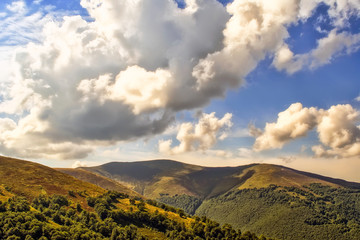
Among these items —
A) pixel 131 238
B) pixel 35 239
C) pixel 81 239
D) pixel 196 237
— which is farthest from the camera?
pixel 196 237

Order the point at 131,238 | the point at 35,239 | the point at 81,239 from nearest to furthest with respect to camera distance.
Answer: the point at 35,239
the point at 81,239
the point at 131,238

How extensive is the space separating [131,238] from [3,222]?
7204 centimetres

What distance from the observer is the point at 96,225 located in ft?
537

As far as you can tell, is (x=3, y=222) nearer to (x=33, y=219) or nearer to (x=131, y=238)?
(x=33, y=219)

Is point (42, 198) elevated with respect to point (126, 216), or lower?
elevated

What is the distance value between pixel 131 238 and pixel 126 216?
3578 cm

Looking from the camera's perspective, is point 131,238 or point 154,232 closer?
point 131,238

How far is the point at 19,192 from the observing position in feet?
656

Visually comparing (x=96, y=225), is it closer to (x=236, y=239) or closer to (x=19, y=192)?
(x=19, y=192)

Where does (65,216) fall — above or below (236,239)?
above

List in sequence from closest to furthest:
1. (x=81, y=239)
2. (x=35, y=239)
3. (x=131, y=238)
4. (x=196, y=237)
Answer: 1. (x=35, y=239)
2. (x=81, y=239)
3. (x=131, y=238)
4. (x=196, y=237)

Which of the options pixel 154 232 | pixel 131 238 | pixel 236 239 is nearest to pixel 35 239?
pixel 131 238

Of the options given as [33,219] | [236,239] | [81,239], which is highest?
[33,219]

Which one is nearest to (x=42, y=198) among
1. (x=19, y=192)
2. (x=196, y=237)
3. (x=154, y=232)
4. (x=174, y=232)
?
(x=19, y=192)
